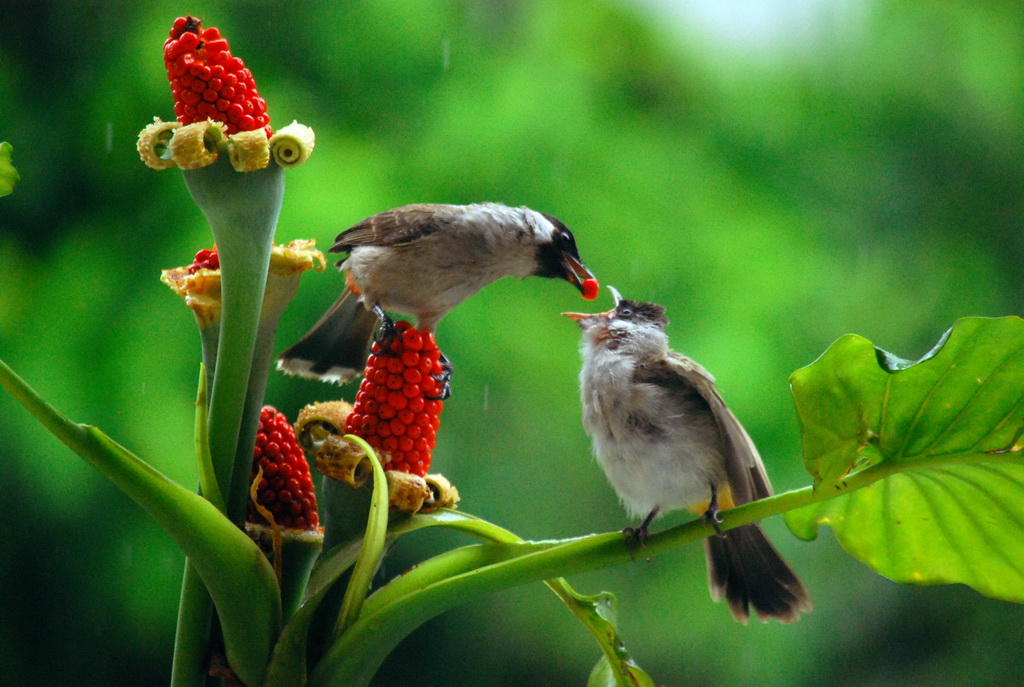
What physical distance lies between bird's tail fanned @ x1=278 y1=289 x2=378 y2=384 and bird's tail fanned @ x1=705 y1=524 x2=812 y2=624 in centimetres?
38

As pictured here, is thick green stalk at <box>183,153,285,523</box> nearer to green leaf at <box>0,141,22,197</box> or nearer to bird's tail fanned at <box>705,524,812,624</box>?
green leaf at <box>0,141,22,197</box>

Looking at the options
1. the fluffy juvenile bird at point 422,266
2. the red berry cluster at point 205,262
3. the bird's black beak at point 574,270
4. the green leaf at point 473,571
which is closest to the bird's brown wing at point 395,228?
the fluffy juvenile bird at point 422,266

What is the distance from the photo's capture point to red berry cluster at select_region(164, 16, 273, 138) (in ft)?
1.86

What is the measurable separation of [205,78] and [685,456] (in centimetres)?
53

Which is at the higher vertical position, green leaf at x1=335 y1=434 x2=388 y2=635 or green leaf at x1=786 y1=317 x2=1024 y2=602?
green leaf at x1=786 y1=317 x2=1024 y2=602

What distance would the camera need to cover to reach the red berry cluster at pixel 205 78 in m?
0.57

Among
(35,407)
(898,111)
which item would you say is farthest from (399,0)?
(35,407)

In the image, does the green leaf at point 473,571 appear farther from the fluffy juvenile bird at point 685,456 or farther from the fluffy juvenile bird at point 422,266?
the fluffy juvenile bird at point 422,266

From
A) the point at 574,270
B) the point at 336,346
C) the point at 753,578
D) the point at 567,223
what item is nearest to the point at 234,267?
the point at 336,346

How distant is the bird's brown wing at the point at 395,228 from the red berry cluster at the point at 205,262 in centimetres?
25

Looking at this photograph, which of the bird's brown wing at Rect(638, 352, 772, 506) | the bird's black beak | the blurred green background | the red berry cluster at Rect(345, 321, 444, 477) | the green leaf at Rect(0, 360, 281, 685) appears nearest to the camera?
the green leaf at Rect(0, 360, 281, 685)

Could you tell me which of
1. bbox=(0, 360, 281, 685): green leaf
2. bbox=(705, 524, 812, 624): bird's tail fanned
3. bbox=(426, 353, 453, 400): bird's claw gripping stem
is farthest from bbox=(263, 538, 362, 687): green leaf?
bbox=(705, 524, 812, 624): bird's tail fanned

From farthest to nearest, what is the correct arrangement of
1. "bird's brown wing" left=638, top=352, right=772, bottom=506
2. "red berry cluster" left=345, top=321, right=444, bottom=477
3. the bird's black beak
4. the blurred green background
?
the blurred green background → the bird's black beak → "bird's brown wing" left=638, top=352, right=772, bottom=506 → "red berry cluster" left=345, top=321, right=444, bottom=477

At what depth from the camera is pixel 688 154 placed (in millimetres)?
1688
